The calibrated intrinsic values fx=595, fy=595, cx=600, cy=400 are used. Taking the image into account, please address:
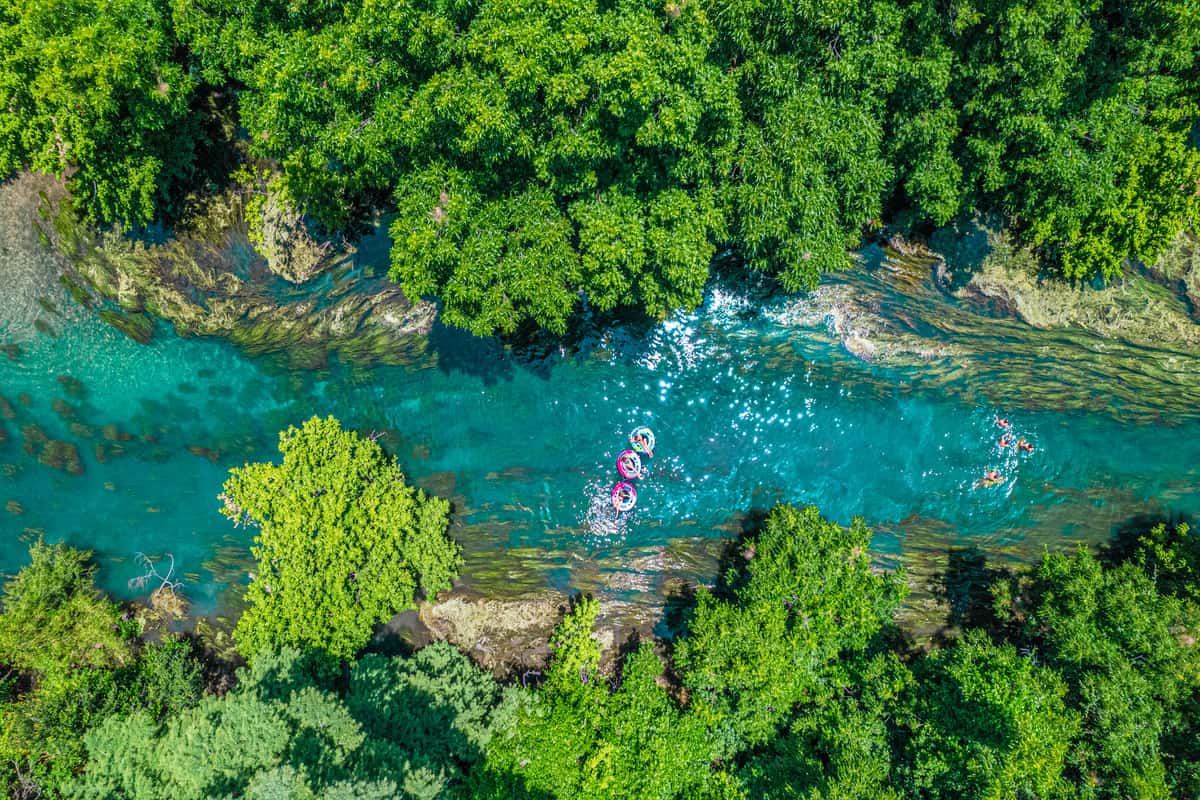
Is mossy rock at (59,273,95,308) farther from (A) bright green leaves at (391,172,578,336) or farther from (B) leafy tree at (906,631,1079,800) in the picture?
(B) leafy tree at (906,631,1079,800)

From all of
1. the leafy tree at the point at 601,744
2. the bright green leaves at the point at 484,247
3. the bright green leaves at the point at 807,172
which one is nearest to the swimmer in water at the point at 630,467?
the leafy tree at the point at 601,744

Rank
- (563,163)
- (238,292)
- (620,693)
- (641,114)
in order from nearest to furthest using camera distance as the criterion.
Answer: (641,114) < (563,163) < (620,693) < (238,292)

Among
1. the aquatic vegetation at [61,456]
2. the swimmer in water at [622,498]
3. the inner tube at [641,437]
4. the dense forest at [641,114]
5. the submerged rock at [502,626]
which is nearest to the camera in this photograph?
the dense forest at [641,114]

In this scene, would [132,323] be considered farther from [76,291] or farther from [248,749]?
[248,749]

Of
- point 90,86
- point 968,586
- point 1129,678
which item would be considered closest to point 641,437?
point 968,586

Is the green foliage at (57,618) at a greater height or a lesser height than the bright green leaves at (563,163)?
lesser

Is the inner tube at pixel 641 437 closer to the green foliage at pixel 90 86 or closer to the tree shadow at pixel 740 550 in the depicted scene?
the tree shadow at pixel 740 550

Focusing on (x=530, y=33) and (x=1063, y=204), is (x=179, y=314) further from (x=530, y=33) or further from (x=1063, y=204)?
(x=1063, y=204)
